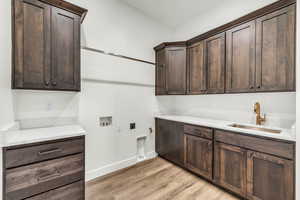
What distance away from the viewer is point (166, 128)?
2836 millimetres

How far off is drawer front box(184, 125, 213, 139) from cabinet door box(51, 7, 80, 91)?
1857 millimetres

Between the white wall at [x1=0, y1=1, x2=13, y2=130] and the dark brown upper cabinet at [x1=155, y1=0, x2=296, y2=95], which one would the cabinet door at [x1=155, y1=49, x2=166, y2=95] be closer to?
the dark brown upper cabinet at [x1=155, y1=0, x2=296, y2=95]

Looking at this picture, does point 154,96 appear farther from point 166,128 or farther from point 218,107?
point 218,107

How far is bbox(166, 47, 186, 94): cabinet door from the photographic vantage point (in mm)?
2781

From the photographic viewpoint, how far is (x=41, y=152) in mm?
1312

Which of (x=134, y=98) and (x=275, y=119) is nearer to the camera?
(x=275, y=119)

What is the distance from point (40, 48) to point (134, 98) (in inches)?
64.8

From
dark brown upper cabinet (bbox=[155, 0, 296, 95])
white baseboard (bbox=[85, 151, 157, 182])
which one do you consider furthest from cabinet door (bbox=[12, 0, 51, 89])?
dark brown upper cabinet (bbox=[155, 0, 296, 95])

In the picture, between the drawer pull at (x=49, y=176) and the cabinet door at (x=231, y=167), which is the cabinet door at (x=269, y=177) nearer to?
the cabinet door at (x=231, y=167)

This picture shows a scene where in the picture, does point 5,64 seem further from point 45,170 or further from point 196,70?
point 196,70

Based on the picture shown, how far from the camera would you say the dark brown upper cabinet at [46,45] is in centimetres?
142

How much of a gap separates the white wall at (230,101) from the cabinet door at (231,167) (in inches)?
28.5

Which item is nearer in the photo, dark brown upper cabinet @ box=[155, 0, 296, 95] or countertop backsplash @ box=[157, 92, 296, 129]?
dark brown upper cabinet @ box=[155, 0, 296, 95]

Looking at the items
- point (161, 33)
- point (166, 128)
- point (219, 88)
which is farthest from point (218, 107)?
point (161, 33)
